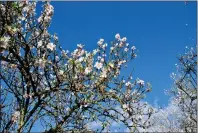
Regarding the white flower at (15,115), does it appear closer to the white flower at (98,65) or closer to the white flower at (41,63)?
the white flower at (41,63)

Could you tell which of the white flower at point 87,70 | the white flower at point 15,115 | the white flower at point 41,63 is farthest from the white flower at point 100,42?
the white flower at point 15,115

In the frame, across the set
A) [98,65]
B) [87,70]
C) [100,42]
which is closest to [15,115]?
[87,70]

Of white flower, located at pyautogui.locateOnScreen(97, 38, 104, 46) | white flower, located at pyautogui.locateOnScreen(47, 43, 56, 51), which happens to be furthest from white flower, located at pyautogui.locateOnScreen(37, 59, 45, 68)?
white flower, located at pyautogui.locateOnScreen(97, 38, 104, 46)

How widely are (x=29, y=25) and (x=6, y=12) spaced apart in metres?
1.37

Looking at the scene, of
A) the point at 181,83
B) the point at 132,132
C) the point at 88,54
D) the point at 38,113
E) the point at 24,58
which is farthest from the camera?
the point at 181,83

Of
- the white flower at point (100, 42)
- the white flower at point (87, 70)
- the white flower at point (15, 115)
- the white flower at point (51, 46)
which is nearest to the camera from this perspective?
the white flower at point (15, 115)

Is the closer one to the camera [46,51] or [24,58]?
[24,58]

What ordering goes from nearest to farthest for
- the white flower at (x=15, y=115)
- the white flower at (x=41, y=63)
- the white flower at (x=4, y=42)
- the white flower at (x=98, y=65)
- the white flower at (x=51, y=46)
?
1. the white flower at (x=4, y=42)
2. the white flower at (x=41, y=63)
3. the white flower at (x=15, y=115)
4. the white flower at (x=51, y=46)
5. the white flower at (x=98, y=65)

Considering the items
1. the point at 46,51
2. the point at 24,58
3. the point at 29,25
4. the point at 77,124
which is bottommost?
the point at 77,124

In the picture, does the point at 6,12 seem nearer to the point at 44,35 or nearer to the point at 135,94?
the point at 44,35

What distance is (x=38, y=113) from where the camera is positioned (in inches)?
298

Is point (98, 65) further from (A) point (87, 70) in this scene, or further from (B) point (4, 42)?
(B) point (4, 42)

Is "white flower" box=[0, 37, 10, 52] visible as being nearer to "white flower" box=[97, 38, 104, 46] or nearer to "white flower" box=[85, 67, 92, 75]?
"white flower" box=[85, 67, 92, 75]

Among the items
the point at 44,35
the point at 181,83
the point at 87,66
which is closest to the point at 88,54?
the point at 87,66
